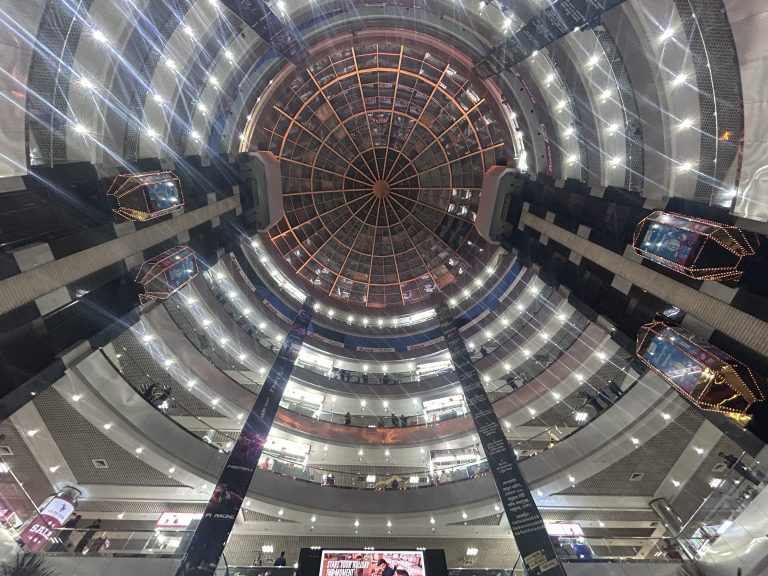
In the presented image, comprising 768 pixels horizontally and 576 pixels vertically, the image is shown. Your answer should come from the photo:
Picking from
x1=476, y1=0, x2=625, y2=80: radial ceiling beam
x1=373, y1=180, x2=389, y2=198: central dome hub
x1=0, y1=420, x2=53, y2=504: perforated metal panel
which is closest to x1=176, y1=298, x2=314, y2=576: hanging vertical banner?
x1=0, y1=420, x2=53, y2=504: perforated metal panel

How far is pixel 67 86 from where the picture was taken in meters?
11.1

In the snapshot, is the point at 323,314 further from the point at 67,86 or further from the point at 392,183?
→ the point at 67,86

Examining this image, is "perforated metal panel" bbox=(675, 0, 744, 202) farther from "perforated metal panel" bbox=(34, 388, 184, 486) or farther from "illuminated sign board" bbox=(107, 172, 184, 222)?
"perforated metal panel" bbox=(34, 388, 184, 486)

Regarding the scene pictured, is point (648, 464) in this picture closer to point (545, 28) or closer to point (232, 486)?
point (232, 486)

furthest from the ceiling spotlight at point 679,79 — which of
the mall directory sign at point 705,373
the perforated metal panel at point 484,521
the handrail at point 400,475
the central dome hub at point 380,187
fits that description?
the central dome hub at point 380,187

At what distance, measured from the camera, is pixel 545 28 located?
16.1 m

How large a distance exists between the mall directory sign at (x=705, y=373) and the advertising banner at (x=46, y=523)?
2263cm

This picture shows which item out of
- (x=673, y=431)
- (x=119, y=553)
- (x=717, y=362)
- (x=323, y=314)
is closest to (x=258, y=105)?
(x=323, y=314)

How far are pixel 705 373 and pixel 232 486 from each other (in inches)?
699

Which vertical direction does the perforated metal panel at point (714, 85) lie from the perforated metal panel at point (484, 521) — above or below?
above

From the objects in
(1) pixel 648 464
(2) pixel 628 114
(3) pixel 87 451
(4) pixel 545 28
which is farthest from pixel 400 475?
(4) pixel 545 28

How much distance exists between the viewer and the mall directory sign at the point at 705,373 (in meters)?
8.21

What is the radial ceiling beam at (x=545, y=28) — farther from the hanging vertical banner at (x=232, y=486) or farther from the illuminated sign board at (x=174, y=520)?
the illuminated sign board at (x=174, y=520)

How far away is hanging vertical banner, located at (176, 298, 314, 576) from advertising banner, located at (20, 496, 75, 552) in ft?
18.0
